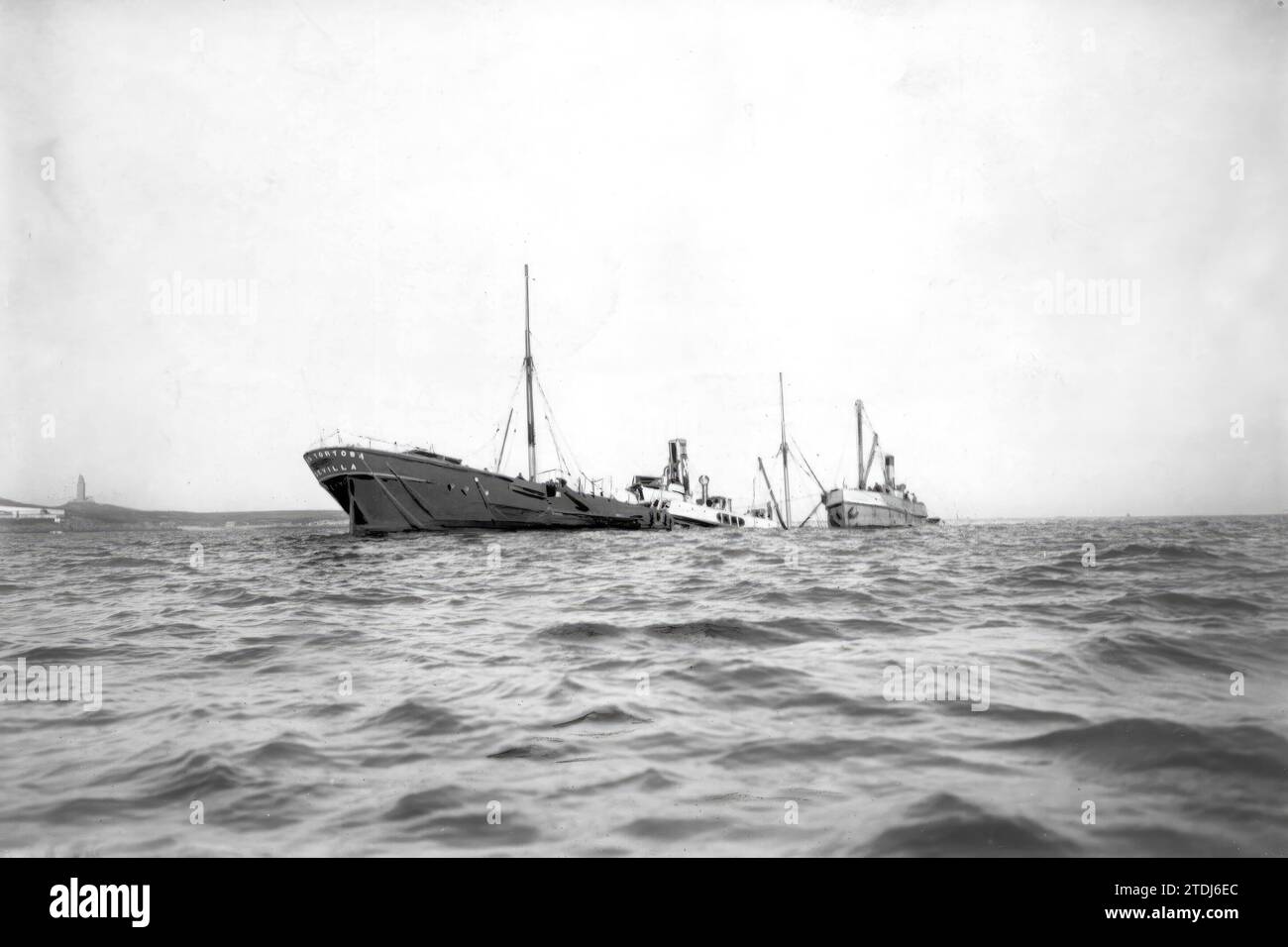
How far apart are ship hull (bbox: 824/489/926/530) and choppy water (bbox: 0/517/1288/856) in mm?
50108

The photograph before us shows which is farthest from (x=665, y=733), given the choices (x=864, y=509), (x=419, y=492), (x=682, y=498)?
(x=864, y=509)

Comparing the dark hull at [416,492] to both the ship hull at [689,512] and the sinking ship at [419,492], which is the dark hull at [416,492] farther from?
the ship hull at [689,512]

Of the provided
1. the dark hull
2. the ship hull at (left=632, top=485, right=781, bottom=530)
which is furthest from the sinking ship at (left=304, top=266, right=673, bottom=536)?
the ship hull at (left=632, top=485, right=781, bottom=530)

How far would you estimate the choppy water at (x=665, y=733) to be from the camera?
3.16 m

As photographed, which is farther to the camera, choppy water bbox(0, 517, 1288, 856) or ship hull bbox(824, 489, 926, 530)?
ship hull bbox(824, 489, 926, 530)

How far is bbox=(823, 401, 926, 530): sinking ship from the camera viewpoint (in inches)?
2366

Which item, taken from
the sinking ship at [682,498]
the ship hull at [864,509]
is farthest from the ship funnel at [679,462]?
the ship hull at [864,509]

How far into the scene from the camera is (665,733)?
4520 mm

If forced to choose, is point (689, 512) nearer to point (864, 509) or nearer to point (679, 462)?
point (679, 462)

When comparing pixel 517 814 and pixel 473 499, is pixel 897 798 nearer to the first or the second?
pixel 517 814

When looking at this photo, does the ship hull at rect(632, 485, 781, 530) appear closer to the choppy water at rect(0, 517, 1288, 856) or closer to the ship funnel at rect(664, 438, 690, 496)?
the ship funnel at rect(664, 438, 690, 496)

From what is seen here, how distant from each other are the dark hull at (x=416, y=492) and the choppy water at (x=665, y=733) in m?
27.5
